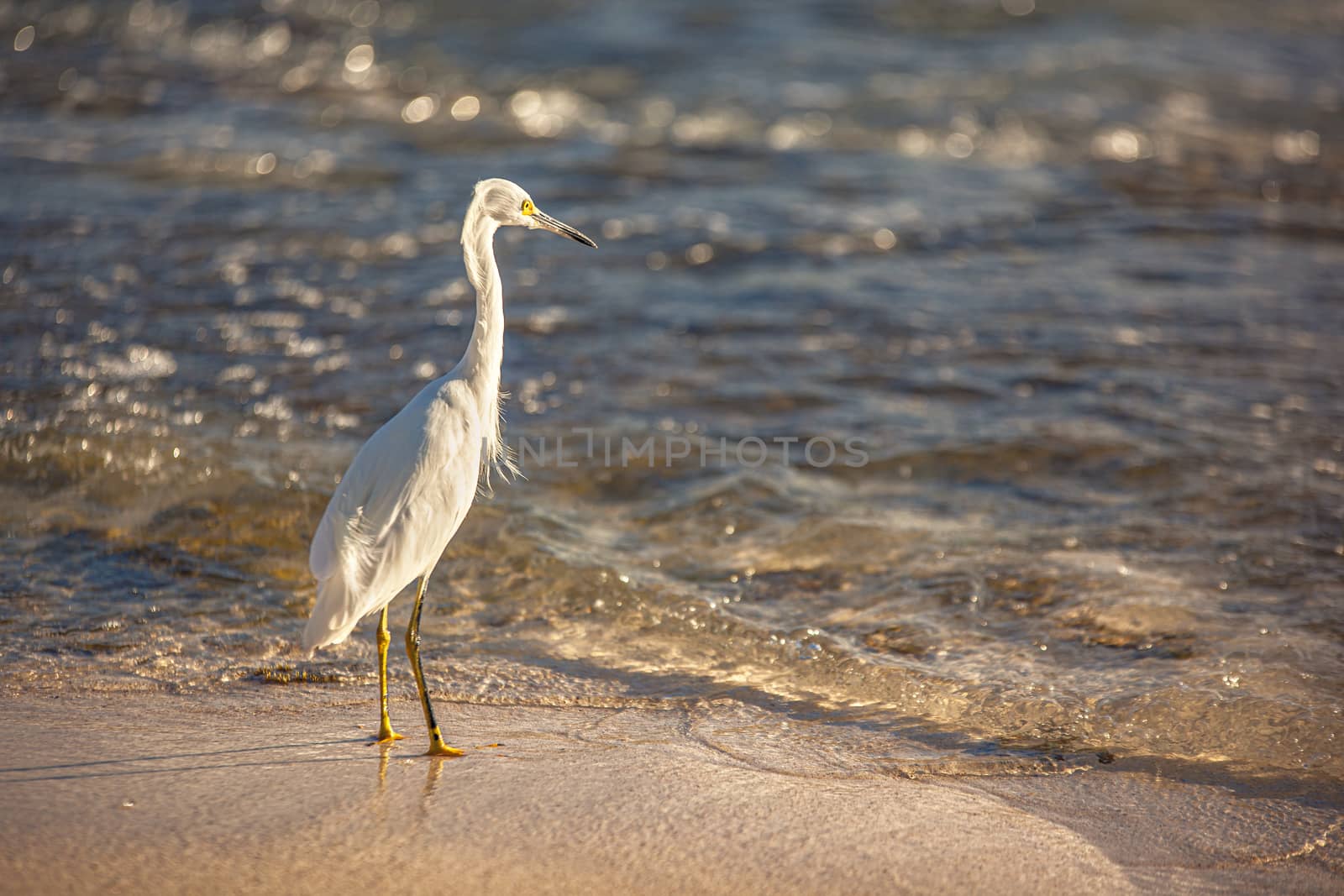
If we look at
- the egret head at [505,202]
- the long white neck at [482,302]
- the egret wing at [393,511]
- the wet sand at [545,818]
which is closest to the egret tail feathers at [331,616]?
the egret wing at [393,511]

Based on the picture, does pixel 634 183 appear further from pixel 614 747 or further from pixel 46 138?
pixel 614 747

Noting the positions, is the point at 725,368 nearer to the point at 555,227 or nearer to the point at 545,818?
the point at 555,227

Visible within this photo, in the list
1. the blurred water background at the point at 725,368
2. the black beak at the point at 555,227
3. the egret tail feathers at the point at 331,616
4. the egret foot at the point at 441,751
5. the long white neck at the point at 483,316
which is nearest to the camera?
the egret tail feathers at the point at 331,616

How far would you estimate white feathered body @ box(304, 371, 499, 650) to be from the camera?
327cm

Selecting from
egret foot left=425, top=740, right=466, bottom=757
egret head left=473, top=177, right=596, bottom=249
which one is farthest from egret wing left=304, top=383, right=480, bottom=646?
egret head left=473, top=177, right=596, bottom=249


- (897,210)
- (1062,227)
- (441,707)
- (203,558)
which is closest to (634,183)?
(897,210)

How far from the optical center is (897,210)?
950cm

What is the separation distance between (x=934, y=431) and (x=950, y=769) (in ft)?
9.69

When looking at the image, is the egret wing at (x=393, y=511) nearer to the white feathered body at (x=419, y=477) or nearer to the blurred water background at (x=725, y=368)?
the white feathered body at (x=419, y=477)

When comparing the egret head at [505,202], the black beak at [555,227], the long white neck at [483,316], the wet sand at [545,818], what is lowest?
the wet sand at [545,818]

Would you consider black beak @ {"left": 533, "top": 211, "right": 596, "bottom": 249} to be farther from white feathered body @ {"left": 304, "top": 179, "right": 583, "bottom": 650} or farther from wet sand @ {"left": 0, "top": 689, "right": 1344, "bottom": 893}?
wet sand @ {"left": 0, "top": 689, "right": 1344, "bottom": 893}

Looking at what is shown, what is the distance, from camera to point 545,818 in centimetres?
306

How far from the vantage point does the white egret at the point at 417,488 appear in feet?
10.8

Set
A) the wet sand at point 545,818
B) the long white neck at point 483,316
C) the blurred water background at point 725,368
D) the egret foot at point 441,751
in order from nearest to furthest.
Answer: the wet sand at point 545,818 → the egret foot at point 441,751 → the long white neck at point 483,316 → the blurred water background at point 725,368
